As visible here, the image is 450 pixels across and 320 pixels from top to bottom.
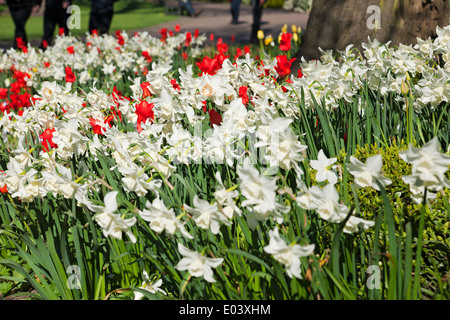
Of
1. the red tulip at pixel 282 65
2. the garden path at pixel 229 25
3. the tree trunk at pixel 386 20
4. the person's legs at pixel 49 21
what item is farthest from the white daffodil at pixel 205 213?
the garden path at pixel 229 25

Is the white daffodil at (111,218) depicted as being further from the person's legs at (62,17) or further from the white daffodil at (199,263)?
the person's legs at (62,17)

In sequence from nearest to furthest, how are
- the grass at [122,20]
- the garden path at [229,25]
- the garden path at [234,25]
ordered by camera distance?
the garden path at [229,25] → the garden path at [234,25] → the grass at [122,20]

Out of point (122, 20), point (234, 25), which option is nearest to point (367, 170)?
point (234, 25)

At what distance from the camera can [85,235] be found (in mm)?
2328

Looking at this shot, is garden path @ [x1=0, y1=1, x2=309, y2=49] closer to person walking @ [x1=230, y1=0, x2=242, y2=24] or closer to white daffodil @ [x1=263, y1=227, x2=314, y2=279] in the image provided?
person walking @ [x1=230, y1=0, x2=242, y2=24]

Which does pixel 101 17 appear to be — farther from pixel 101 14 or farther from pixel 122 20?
pixel 122 20

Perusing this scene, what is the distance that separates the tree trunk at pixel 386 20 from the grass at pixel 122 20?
13.9 meters

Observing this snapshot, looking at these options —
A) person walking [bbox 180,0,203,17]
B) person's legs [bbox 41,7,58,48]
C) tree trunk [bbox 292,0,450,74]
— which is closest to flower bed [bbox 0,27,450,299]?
tree trunk [bbox 292,0,450,74]

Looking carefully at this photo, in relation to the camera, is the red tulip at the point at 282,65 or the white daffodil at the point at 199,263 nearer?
the white daffodil at the point at 199,263

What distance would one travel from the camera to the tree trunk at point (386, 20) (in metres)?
4.63
